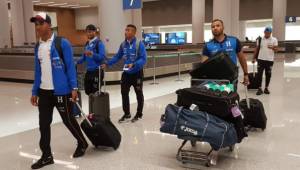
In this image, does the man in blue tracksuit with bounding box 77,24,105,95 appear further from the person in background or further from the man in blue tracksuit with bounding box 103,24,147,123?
the person in background

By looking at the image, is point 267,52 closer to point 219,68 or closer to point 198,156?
point 219,68

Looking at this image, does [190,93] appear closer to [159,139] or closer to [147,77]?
[159,139]

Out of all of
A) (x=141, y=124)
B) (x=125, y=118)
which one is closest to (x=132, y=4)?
(x=125, y=118)

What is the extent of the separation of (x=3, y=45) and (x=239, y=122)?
1938 centimetres

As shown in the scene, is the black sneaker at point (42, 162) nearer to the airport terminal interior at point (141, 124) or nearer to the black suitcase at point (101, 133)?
the airport terminal interior at point (141, 124)

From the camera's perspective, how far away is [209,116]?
11.8 ft

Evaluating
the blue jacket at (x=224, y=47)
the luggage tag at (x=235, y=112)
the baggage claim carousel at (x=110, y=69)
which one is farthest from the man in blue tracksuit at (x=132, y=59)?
the baggage claim carousel at (x=110, y=69)

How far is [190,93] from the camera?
3.71 meters

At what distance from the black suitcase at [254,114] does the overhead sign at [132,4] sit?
212 inches

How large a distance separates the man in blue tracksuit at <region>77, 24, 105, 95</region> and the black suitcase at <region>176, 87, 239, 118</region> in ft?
8.20

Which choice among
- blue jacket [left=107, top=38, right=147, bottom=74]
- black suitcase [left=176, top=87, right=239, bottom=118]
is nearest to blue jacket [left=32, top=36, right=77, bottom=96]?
black suitcase [left=176, top=87, right=239, bottom=118]

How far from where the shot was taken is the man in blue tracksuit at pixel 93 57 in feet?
19.3

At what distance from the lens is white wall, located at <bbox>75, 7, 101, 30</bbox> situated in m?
40.9

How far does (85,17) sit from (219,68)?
4021 cm
